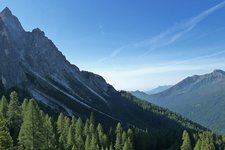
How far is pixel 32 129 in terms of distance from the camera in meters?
77.4

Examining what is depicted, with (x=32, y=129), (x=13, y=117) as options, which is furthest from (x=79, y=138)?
(x=32, y=129)

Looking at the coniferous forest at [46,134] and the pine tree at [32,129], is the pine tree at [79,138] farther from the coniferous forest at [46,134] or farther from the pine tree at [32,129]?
the pine tree at [32,129]

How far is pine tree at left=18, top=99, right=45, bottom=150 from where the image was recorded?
252ft

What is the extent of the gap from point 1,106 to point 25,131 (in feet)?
119

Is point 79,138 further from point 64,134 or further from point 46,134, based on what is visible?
point 46,134

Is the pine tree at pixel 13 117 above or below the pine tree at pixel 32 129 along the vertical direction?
above

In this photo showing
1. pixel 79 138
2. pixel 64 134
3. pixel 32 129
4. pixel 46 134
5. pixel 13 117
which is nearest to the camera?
pixel 32 129

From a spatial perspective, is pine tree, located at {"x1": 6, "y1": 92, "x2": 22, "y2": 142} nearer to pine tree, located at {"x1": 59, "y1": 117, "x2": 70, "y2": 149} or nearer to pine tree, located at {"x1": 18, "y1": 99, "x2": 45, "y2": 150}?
pine tree, located at {"x1": 59, "y1": 117, "x2": 70, "y2": 149}

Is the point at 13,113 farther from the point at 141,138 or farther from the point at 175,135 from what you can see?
the point at 175,135

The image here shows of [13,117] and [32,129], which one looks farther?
[13,117]

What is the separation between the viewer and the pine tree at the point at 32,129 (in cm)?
7688

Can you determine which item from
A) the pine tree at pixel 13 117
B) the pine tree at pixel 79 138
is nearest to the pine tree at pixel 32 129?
the pine tree at pixel 13 117

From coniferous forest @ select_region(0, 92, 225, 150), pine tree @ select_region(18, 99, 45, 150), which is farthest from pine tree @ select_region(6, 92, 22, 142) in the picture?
pine tree @ select_region(18, 99, 45, 150)

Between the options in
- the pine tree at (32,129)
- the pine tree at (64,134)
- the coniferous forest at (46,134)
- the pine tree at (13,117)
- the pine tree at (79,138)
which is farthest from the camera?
the pine tree at (79,138)
